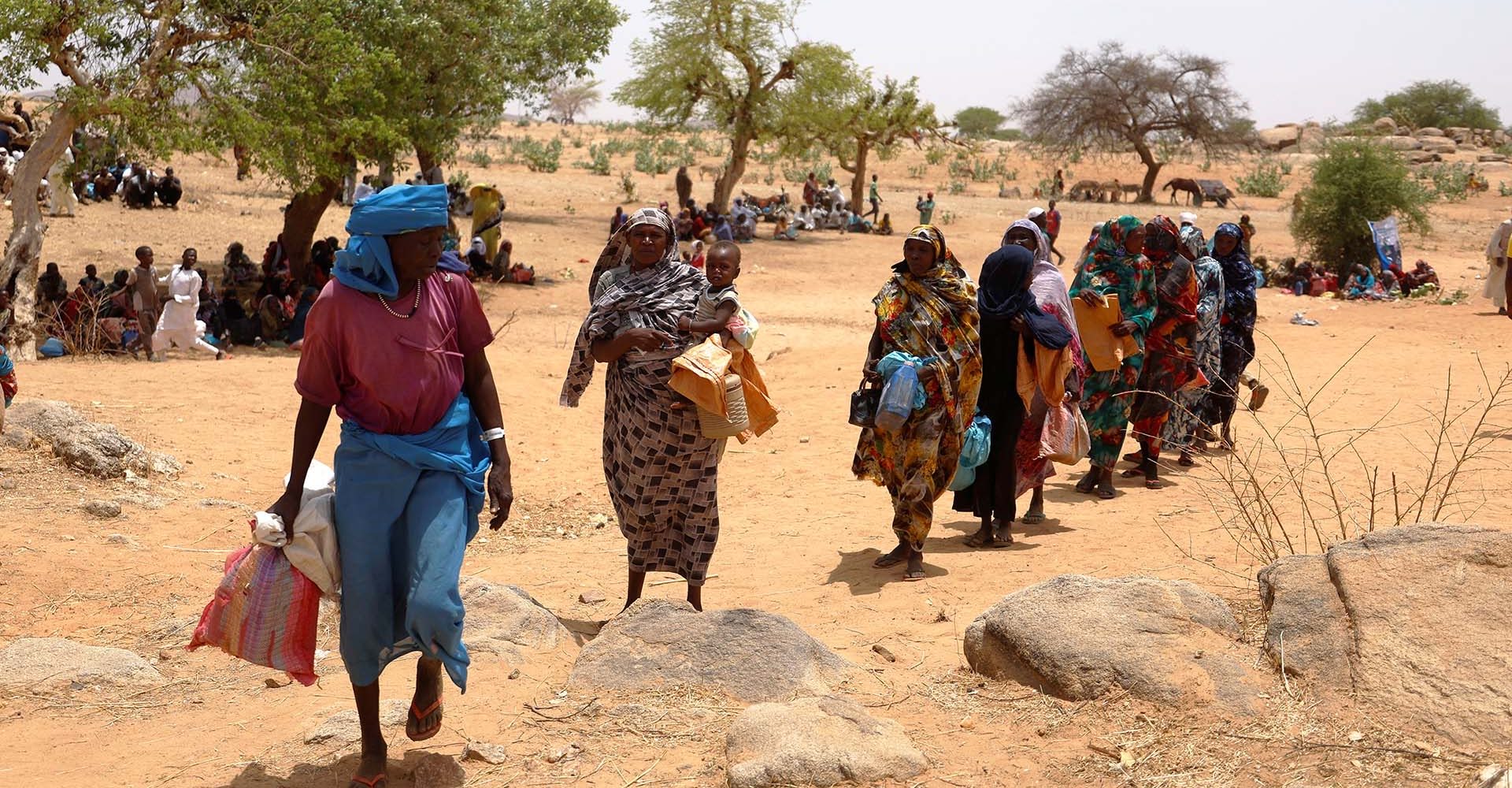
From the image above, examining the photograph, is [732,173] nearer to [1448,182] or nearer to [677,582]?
[677,582]

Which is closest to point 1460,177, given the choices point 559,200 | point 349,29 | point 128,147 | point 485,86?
point 559,200

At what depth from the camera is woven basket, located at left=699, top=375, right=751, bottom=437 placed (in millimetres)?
5336

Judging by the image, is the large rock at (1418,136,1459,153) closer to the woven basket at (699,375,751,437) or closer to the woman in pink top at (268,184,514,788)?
the woven basket at (699,375,751,437)

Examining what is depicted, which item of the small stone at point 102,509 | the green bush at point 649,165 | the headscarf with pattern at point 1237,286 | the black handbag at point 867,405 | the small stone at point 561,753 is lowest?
the small stone at point 102,509

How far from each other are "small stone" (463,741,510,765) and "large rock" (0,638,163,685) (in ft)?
5.37

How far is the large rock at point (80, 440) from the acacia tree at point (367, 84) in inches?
262

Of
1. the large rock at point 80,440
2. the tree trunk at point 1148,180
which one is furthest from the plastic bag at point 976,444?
the tree trunk at point 1148,180

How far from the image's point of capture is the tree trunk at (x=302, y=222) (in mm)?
17172

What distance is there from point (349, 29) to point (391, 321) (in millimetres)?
15371

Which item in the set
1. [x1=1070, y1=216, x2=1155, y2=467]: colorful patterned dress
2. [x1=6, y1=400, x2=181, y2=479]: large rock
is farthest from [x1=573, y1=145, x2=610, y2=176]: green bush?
[x1=1070, y1=216, x2=1155, y2=467]: colorful patterned dress

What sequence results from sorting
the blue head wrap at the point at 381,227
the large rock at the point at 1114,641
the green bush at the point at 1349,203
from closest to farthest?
the blue head wrap at the point at 381,227 → the large rock at the point at 1114,641 → the green bush at the point at 1349,203

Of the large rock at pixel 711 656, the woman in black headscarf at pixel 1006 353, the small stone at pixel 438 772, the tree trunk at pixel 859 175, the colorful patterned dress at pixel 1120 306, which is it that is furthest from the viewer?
the tree trunk at pixel 859 175

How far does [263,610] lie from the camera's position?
365 cm

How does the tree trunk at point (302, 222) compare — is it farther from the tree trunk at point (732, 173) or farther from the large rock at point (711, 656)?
the large rock at point (711, 656)
